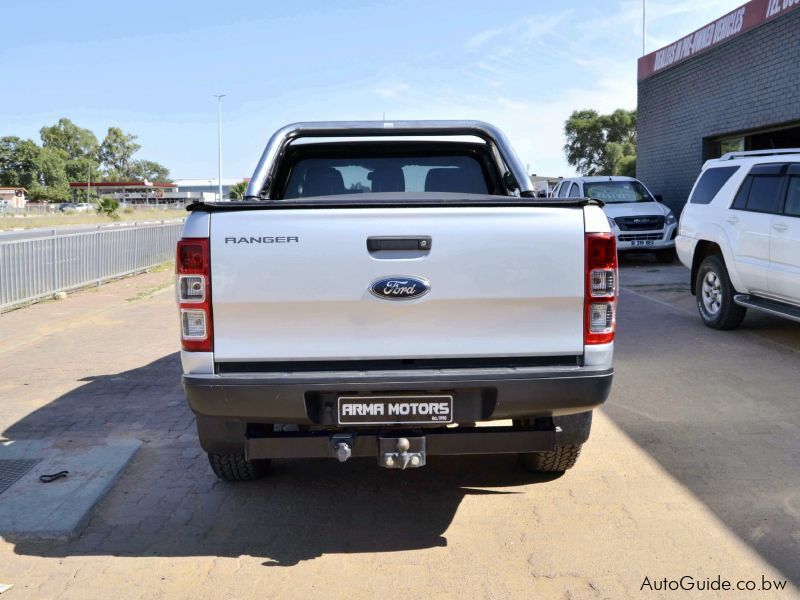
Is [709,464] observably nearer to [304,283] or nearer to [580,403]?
[580,403]

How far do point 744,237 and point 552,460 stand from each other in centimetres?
524

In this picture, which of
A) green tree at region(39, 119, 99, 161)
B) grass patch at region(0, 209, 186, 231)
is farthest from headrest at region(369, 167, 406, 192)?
green tree at region(39, 119, 99, 161)

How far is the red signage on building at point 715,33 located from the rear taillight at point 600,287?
13.1m

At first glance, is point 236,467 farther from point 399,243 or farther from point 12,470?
point 399,243

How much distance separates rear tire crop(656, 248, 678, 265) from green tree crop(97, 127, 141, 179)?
13866 cm

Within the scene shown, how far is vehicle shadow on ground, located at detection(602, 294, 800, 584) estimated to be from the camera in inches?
173

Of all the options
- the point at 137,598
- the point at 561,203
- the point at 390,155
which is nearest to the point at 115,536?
the point at 137,598

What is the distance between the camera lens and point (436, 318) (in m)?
3.75

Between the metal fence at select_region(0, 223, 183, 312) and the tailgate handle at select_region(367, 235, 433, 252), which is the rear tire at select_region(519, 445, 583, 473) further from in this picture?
the metal fence at select_region(0, 223, 183, 312)

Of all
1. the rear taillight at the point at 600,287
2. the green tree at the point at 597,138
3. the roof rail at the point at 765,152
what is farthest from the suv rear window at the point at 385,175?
the green tree at the point at 597,138

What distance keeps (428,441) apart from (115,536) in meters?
1.71

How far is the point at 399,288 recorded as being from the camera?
371cm

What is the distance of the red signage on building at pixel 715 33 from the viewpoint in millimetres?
15484

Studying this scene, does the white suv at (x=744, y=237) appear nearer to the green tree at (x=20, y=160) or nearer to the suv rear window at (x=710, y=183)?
the suv rear window at (x=710, y=183)
